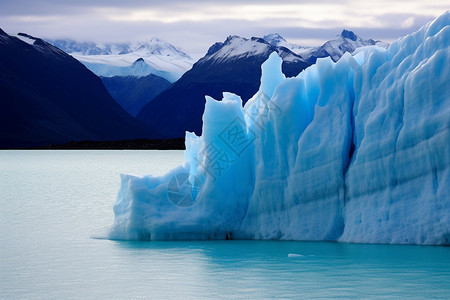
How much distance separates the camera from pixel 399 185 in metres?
15.0

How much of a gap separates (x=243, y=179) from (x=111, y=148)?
150 metres

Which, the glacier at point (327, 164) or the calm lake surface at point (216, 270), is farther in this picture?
the glacier at point (327, 164)

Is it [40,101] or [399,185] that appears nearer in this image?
[399,185]

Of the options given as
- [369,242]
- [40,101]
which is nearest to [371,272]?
[369,242]

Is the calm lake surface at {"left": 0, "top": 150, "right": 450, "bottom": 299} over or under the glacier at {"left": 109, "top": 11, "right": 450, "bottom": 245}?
under

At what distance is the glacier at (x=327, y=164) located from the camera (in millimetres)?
14828

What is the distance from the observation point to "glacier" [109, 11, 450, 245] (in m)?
14.8

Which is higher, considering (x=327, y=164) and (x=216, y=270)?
(x=327, y=164)

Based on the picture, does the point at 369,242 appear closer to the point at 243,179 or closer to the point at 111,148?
the point at 243,179

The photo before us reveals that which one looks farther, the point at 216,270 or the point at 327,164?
the point at 327,164

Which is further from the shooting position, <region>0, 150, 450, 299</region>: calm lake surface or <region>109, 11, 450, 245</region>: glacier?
<region>109, 11, 450, 245</region>: glacier

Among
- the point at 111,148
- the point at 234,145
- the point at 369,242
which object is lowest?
the point at 369,242

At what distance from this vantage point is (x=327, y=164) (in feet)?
51.5

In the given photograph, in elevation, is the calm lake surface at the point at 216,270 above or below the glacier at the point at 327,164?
below
